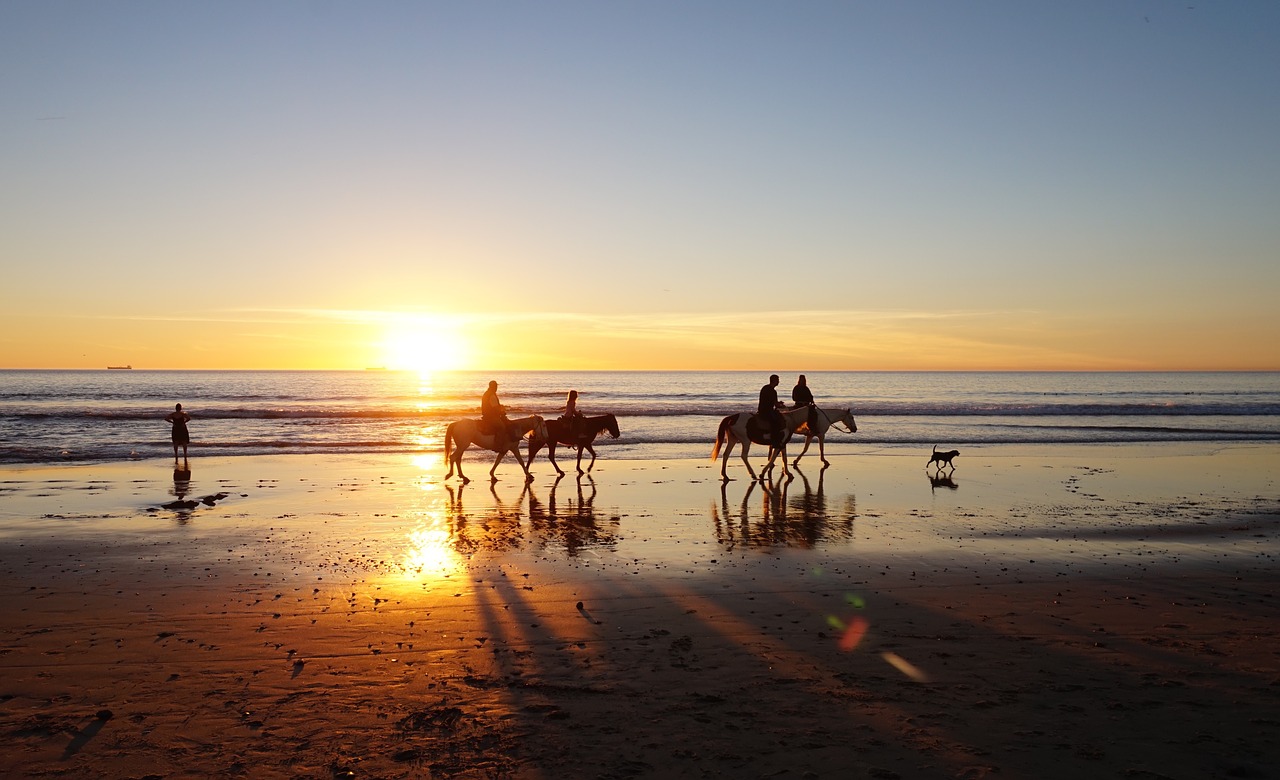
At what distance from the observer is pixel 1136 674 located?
5.93m

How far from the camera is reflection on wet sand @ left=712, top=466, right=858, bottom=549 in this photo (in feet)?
36.8

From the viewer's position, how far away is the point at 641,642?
21.8 feet

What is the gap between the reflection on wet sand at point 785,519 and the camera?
11.2 metres

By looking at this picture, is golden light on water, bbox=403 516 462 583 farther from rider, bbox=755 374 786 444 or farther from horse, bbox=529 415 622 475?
rider, bbox=755 374 786 444

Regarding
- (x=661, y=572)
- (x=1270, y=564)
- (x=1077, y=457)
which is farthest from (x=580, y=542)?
(x=1077, y=457)

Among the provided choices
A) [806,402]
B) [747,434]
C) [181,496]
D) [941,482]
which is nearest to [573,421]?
[747,434]

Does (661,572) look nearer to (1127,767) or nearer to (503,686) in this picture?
(503,686)

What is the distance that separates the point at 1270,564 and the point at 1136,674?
531 centimetres

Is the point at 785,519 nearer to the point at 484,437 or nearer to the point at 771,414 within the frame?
the point at 771,414

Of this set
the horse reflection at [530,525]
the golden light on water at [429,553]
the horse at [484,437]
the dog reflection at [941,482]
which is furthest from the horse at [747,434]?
the golden light on water at [429,553]

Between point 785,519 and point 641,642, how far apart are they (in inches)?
265

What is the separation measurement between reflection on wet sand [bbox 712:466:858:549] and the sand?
0.34 feet

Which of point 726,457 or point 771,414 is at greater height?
point 771,414

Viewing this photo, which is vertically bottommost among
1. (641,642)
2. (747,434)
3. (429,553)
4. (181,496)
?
(641,642)
